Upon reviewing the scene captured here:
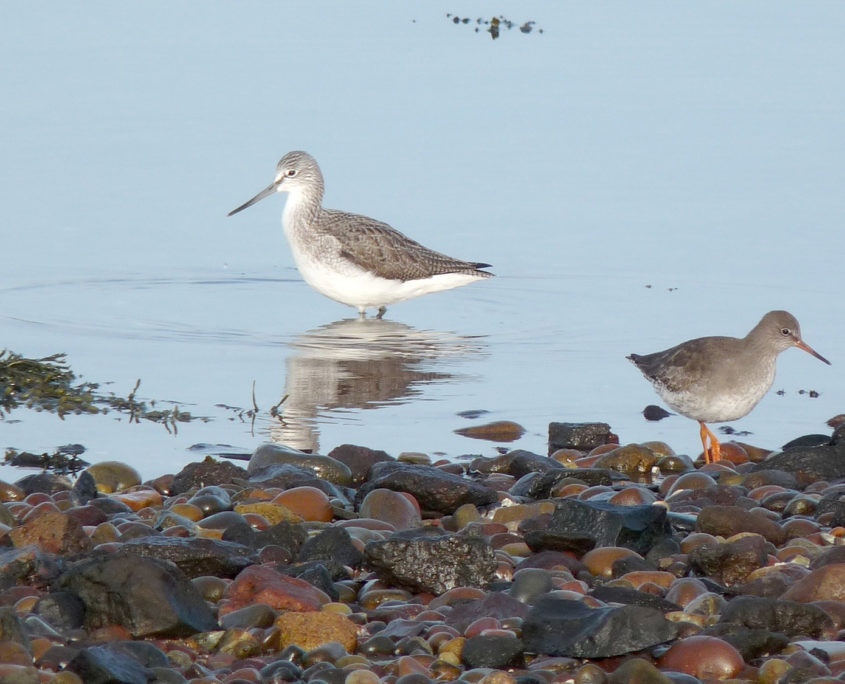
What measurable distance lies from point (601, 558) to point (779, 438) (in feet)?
11.0

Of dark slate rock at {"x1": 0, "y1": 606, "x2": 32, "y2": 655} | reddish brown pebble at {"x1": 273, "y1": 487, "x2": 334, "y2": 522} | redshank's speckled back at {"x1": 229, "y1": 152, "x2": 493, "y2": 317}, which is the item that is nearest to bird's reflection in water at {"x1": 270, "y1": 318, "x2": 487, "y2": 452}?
redshank's speckled back at {"x1": 229, "y1": 152, "x2": 493, "y2": 317}

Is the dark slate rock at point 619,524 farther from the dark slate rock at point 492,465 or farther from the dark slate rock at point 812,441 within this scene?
the dark slate rock at point 812,441

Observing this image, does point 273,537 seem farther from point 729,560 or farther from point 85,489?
point 729,560

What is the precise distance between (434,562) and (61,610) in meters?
1.43

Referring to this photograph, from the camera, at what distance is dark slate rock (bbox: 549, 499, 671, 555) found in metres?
5.96

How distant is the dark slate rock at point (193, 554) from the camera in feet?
18.1

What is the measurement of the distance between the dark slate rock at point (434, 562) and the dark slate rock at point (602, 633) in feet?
2.23

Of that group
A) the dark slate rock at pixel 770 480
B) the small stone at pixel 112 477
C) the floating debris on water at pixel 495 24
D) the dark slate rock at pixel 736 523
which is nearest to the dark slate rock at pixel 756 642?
the dark slate rock at pixel 736 523

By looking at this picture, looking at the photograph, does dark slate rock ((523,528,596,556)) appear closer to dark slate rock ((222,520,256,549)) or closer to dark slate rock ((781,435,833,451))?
dark slate rock ((222,520,256,549))

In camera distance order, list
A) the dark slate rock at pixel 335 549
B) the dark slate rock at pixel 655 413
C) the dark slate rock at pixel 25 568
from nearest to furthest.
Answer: the dark slate rock at pixel 25 568, the dark slate rock at pixel 335 549, the dark slate rock at pixel 655 413

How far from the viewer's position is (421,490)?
666cm

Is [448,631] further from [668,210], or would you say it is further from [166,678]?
[668,210]

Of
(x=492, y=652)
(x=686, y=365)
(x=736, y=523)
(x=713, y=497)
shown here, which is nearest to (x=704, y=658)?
(x=492, y=652)

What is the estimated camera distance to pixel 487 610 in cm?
517
